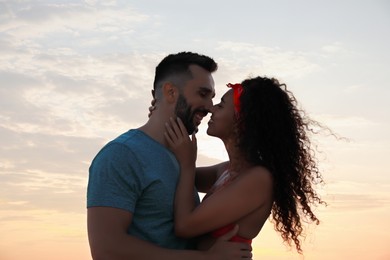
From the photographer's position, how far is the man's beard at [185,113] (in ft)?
18.6

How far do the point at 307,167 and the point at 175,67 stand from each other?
1.65 meters

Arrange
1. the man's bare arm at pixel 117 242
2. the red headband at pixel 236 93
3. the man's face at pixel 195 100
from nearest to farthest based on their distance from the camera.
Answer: the man's bare arm at pixel 117 242, the red headband at pixel 236 93, the man's face at pixel 195 100

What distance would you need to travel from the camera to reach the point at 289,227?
5.81 m

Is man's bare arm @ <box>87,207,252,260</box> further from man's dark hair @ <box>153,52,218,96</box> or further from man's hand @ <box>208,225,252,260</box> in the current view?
man's dark hair @ <box>153,52,218,96</box>

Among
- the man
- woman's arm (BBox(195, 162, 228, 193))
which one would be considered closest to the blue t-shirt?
the man

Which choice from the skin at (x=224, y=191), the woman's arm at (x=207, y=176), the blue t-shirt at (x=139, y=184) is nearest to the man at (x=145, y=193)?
the blue t-shirt at (x=139, y=184)

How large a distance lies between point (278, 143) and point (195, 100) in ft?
2.96

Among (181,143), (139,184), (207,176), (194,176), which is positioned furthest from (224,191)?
(207,176)

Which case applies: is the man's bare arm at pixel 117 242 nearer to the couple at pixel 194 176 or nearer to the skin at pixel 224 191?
the couple at pixel 194 176

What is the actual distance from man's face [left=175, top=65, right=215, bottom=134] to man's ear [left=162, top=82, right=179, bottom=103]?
6cm

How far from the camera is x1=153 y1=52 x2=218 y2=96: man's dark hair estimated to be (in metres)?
5.86

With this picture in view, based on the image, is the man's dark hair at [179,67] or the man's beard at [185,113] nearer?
the man's beard at [185,113]

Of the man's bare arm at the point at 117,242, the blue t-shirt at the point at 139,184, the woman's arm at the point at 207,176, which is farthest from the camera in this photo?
the woman's arm at the point at 207,176

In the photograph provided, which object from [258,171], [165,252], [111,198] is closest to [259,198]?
[258,171]
